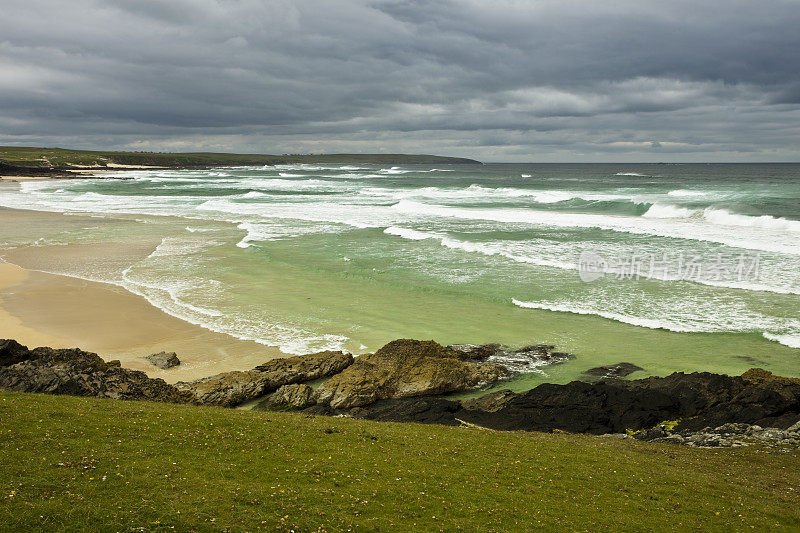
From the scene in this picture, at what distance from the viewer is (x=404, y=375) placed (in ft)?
52.5

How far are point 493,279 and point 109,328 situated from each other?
705 inches

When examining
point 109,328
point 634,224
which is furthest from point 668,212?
point 109,328

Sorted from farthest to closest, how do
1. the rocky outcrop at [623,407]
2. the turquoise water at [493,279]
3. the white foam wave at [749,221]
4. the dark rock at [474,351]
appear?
the white foam wave at [749,221] → the turquoise water at [493,279] → the dark rock at [474,351] → the rocky outcrop at [623,407]

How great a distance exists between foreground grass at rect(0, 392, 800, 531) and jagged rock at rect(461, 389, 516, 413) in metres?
2.68

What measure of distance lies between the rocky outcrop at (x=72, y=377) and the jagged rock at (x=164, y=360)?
6.41ft

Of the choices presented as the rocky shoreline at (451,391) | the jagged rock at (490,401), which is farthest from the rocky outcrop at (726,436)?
the jagged rock at (490,401)

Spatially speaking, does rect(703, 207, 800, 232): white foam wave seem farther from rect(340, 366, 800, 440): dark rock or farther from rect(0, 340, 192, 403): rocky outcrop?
rect(0, 340, 192, 403): rocky outcrop

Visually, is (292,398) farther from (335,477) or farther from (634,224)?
(634,224)

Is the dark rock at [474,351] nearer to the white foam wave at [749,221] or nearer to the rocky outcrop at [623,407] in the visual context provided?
the rocky outcrop at [623,407]

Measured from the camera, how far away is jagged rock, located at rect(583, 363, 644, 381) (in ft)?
54.9

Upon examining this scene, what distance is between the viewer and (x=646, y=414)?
13.8m

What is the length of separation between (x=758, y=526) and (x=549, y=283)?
19.8 metres

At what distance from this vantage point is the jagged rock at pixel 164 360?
55.8ft

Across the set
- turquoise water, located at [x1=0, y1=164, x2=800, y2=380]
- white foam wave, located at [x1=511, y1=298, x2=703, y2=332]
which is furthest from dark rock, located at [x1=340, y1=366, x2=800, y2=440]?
white foam wave, located at [x1=511, y1=298, x2=703, y2=332]
